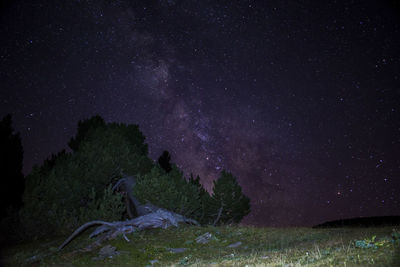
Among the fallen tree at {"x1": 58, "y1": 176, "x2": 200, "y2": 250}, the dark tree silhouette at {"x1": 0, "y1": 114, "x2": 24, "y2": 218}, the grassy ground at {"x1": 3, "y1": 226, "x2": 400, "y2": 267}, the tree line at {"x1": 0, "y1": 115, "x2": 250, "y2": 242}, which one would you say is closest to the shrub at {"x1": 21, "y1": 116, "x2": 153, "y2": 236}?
the tree line at {"x1": 0, "y1": 115, "x2": 250, "y2": 242}

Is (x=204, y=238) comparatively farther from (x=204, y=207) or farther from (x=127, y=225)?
A: (x=204, y=207)

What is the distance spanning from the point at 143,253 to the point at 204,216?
18302 millimetres

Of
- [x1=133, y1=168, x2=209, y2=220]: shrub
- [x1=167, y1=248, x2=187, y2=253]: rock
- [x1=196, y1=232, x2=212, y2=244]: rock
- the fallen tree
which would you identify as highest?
[x1=133, y1=168, x2=209, y2=220]: shrub

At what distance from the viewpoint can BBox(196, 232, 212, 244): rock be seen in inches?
540

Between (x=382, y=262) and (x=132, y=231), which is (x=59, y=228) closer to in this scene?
(x=132, y=231)

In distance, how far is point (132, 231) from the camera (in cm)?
1695

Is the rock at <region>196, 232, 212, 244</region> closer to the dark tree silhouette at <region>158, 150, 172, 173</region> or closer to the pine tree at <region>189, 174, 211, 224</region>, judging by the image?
the pine tree at <region>189, 174, 211, 224</region>

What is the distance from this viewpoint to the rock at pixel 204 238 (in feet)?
45.0

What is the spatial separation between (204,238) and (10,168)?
69.1ft

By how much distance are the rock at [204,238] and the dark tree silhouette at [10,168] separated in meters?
18.3

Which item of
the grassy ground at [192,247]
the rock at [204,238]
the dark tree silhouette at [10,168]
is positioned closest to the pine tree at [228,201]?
the grassy ground at [192,247]

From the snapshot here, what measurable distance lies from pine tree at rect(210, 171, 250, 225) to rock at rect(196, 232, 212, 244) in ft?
46.6

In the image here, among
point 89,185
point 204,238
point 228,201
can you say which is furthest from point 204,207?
point 204,238

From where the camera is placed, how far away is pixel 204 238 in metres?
14.1
